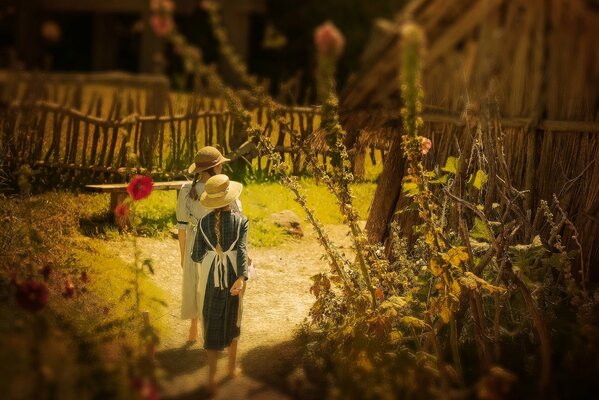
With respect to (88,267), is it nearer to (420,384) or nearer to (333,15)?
(420,384)

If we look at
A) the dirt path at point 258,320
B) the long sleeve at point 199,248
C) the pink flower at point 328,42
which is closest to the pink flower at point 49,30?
the dirt path at point 258,320

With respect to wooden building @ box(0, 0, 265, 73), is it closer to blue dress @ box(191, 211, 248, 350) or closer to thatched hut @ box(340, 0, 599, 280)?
thatched hut @ box(340, 0, 599, 280)

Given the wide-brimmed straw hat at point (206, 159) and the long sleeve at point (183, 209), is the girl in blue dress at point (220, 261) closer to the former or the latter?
the wide-brimmed straw hat at point (206, 159)

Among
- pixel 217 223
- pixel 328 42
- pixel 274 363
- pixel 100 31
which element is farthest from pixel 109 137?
pixel 100 31

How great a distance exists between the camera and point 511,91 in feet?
21.6

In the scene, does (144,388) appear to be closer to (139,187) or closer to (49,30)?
(139,187)

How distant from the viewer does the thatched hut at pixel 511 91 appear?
429 cm

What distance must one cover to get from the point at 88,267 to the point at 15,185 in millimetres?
2224

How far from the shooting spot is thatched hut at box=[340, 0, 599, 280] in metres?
4.29

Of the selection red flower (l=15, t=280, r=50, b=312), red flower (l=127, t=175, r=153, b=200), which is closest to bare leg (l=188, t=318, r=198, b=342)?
red flower (l=127, t=175, r=153, b=200)

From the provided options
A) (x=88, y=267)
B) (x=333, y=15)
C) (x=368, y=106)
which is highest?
(x=333, y=15)

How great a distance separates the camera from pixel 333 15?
56.1 ft

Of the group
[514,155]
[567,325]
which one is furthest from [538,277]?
[514,155]

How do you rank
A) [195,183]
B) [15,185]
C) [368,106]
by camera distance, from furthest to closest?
[15,185] → [195,183] → [368,106]
